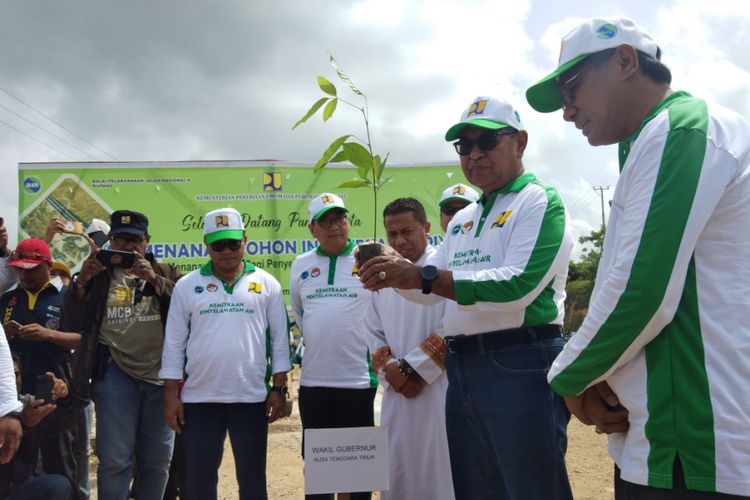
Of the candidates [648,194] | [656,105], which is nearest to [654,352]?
[648,194]

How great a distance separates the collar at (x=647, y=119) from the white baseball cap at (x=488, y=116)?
0.83 metres

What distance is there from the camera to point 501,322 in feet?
7.48

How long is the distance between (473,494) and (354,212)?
462 centimetres

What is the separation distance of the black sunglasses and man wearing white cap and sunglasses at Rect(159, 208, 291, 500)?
5.92ft

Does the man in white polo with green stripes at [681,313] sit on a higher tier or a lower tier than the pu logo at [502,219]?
lower

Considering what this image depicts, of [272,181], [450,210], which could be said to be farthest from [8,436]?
[272,181]

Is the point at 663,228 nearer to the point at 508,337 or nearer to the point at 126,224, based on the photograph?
the point at 508,337

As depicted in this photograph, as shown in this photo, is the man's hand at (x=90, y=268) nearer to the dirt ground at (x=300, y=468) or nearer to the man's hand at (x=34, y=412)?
the man's hand at (x=34, y=412)

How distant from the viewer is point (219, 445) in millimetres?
3525

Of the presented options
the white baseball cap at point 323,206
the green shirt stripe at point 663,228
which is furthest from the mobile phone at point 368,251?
the white baseball cap at point 323,206

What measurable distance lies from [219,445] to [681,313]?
2878 millimetres

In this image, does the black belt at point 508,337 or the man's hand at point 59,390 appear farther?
the man's hand at point 59,390

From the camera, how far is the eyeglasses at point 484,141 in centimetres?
247

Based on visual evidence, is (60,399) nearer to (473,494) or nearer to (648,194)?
Result: (473,494)
